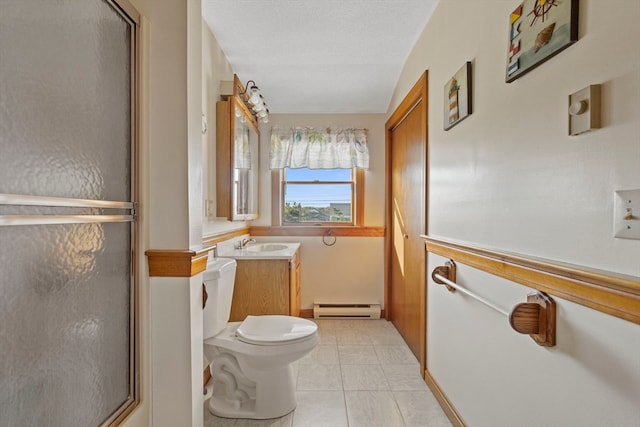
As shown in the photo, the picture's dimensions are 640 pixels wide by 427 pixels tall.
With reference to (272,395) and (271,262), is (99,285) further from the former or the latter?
(271,262)

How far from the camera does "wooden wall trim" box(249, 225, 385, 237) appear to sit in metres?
3.94

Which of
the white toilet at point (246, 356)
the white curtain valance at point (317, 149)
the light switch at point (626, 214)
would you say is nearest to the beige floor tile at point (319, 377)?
the white toilet at point (246, 356)

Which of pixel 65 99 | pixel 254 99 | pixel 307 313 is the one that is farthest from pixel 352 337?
pixel 65 99

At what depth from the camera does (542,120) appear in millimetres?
1129

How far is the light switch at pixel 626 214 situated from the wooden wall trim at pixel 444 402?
1.35 m

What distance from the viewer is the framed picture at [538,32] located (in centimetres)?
98

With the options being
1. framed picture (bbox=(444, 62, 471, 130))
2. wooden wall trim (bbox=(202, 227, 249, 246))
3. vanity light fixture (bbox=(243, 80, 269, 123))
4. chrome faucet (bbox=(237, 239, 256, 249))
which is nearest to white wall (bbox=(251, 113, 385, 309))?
chrome faucet (bbox=(237, 239, 256, 249))

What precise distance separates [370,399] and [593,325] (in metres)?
1.57

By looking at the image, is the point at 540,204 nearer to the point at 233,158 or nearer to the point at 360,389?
the point at 360,389

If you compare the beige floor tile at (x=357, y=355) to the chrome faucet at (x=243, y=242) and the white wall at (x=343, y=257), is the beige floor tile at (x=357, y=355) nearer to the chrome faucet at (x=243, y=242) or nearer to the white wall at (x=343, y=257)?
the white wall at (x=343, y=257)

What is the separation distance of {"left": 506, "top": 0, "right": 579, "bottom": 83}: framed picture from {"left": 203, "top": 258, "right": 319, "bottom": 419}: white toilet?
159 centimetres

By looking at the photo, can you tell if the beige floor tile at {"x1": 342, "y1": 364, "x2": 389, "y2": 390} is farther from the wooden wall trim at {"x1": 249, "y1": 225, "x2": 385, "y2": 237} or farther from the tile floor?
the wooden wall trim at {"x1": 249, "y1": 225, "x2": 385, "y2": 237}

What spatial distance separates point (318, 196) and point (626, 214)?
11.0ft

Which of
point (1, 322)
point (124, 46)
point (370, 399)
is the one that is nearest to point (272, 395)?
point (370, 399)
